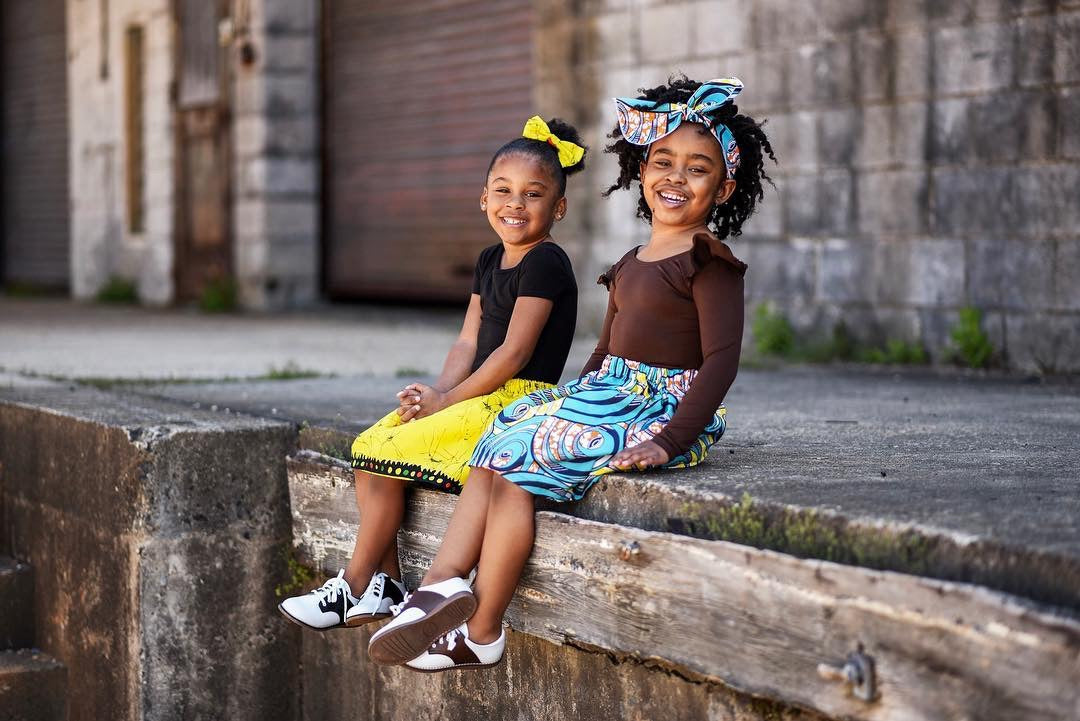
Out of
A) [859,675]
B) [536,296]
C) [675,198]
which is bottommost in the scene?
[859,675]

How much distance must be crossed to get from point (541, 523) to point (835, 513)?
69cm

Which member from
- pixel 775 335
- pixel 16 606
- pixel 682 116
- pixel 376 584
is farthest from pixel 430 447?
pixel 775 335

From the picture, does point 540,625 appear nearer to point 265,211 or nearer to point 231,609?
point 231,609

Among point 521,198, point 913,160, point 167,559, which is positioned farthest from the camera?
point 913,160

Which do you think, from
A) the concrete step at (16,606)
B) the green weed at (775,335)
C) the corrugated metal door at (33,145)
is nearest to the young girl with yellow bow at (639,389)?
the concrete step at (16,606)

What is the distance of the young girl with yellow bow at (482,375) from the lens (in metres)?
3.28

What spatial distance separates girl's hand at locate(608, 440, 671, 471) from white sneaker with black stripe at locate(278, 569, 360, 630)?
0.77m

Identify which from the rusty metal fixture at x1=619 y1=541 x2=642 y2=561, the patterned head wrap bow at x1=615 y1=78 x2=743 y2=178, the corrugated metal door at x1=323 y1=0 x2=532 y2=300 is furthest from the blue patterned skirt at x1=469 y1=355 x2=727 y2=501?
the corrugated metal door at x1=323 y1=0 x2=532 y2=300

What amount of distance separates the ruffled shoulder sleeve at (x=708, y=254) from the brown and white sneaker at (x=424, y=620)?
0.82 metres

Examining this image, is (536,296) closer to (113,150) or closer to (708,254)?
(708,254)

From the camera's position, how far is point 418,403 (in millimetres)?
3359

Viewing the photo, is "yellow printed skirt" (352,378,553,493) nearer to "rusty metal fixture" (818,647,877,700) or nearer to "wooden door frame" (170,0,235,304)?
"rusty metal fixture" (818,647,877,700)

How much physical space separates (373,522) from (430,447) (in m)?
0.25

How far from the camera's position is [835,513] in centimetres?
248
